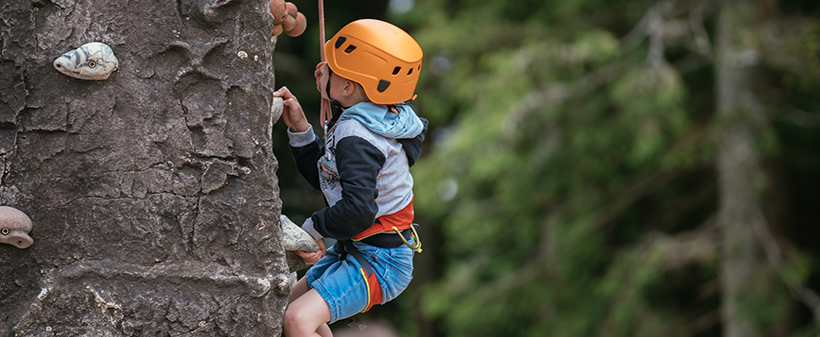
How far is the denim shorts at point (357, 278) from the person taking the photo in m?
Answer: 2.13

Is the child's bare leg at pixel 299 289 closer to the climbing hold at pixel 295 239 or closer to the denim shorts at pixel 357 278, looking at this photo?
the denim shorts at pixel 357 278

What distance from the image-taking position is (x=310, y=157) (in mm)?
2314

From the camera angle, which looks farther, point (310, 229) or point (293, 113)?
point (293, 113)

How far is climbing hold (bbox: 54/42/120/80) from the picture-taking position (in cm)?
194

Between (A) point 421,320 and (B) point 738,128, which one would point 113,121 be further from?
(A) point 421,320

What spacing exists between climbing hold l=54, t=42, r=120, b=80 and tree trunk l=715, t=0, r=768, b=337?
484 centimetres

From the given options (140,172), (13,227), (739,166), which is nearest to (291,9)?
(140,172)

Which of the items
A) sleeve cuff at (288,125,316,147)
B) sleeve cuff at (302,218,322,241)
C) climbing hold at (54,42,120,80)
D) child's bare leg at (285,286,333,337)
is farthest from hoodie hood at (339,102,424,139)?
climbing hold at (54,42,120,80)

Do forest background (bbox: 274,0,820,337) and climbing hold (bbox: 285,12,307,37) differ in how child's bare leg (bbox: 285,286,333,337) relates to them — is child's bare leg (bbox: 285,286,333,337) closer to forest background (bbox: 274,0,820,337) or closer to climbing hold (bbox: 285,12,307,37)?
climbing hold (bbox: 285,12,307,37)

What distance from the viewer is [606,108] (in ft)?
23.2

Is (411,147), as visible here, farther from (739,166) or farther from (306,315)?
(739,166)

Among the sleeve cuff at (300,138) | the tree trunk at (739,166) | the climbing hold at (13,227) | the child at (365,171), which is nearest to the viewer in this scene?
the climbing hold at (13,227)

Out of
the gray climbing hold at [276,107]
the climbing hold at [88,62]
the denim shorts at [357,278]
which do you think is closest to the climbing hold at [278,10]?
the gray climbing hold at [276,107]

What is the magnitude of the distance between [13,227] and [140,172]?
333 mm
